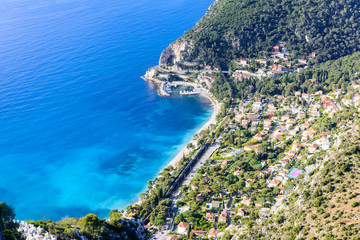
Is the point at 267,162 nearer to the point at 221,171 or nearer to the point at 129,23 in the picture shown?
the point at 221,171

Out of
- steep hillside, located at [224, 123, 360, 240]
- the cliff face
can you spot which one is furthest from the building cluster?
steep hillside, located at [224, 123, 360, 240]

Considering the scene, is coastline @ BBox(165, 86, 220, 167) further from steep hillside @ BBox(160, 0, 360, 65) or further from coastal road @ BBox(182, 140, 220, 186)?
steep hillside @ BBox(160, 0, 360, 65)

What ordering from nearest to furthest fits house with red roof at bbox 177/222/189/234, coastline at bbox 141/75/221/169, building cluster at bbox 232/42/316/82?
house with red roof at bbox 177/222/189/234 → coastline at bbox 141/75/221/169 → building cluster at bbox 232/42/316/82

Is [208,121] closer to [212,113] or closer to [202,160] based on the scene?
[212,113]

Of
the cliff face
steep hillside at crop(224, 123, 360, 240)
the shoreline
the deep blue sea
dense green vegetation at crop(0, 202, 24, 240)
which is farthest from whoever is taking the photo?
the cliff face

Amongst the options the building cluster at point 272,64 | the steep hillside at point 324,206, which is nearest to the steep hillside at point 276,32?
the building cluster at point 272,64

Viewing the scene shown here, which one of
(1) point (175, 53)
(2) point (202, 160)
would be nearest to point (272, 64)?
(1) point (175, 53)
